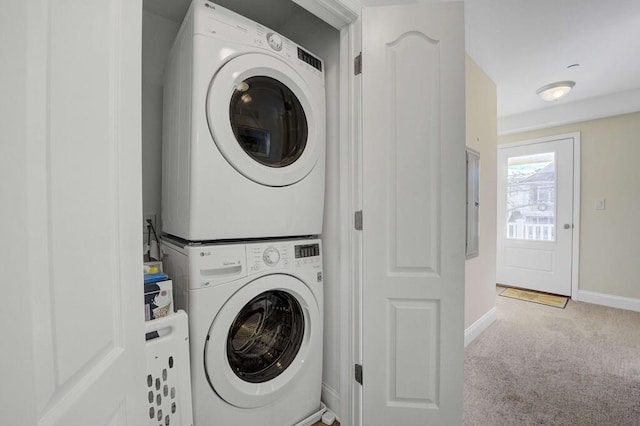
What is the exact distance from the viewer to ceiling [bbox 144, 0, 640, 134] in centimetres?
165

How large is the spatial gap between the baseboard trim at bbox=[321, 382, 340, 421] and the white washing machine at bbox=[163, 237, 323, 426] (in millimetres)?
112

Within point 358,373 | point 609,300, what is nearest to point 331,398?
point 358,373

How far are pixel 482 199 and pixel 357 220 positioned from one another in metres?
1.80

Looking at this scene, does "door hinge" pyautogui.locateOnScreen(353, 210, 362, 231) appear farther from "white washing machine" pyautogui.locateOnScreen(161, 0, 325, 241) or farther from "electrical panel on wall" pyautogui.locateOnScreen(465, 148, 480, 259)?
"electrical panel on wall" pyautogui.locateOnScreen(465, 148, 480, 259)

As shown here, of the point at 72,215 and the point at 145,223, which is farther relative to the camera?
the point at 145,223

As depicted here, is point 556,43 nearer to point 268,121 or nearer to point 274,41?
point 274,41

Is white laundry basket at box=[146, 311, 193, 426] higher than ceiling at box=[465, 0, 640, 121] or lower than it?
lower

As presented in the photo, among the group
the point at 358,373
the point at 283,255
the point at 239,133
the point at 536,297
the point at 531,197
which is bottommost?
the point at 536,297

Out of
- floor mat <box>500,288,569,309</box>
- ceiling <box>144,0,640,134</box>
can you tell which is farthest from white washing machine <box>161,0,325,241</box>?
floor mat <box>500,288,569,309</box>

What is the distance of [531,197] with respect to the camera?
3699 millimetres

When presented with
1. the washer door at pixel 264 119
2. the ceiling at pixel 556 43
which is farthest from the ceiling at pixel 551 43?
the washer door at pixel 264 119

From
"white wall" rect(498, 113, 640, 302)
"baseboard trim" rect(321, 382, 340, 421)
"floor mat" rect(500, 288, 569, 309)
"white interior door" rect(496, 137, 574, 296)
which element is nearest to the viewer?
"baseboard trim" rect(321, 382, 340, 421)

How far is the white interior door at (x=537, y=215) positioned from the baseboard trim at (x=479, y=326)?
1437 mm

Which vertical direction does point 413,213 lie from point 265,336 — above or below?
above
